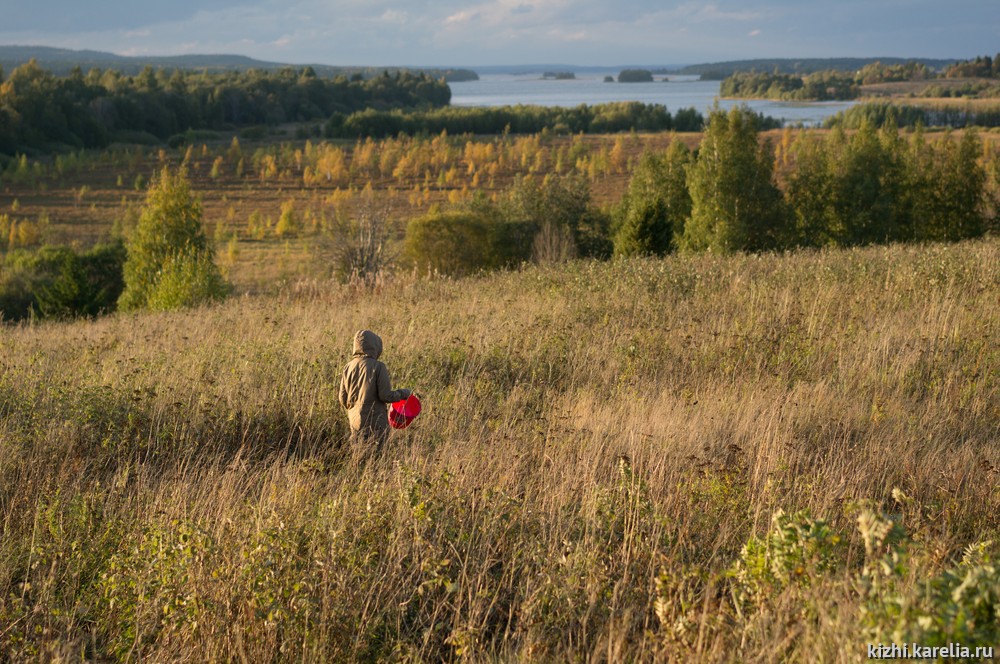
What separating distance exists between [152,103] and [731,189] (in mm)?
117849

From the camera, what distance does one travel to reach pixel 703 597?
10.6 ft

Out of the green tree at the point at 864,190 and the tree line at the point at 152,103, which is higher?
the tree line at the point at 152,103

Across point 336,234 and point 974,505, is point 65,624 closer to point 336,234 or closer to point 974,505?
point 974,505

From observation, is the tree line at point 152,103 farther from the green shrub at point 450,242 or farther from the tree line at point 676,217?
the green shrub at point 450,242

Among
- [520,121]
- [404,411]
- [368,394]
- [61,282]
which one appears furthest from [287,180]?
[404,411]

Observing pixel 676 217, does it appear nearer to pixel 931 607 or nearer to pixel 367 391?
pixel 367 391

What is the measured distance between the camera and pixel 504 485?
13.9 feet

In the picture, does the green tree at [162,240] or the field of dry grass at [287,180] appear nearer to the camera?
the green tree at [162,240]

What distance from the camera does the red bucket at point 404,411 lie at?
474cm

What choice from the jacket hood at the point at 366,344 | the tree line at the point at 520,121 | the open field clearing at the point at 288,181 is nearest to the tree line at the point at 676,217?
the open field clearing at the point at 288,181

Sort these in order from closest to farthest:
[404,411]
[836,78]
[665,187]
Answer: [404,411] < [665,187] < [836,78]

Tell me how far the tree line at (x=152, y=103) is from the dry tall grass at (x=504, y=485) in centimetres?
12095

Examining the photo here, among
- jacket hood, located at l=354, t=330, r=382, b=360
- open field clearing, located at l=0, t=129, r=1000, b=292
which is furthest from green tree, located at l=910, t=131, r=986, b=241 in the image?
jacket hood, located at l=354, t=330, r=382, b=360

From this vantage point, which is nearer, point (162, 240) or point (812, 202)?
point (162, 240)
